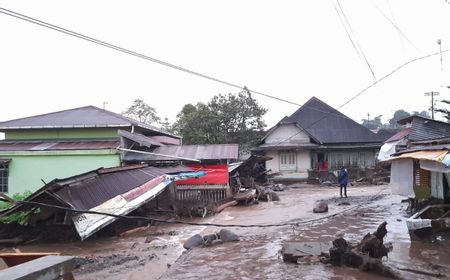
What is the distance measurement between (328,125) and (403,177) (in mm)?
24131

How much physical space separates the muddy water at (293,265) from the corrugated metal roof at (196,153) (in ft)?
28.7

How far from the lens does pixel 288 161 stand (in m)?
37.5

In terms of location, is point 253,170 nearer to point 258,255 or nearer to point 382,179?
point 382,179

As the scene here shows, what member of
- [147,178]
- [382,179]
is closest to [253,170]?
[382,179]

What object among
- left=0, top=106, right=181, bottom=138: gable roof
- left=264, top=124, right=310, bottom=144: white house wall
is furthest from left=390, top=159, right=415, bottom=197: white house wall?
left=264, top=124, right=310, bottom=144: white house wall

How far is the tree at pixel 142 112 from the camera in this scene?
50438 millimetres

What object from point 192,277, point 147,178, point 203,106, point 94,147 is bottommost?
point 192,277

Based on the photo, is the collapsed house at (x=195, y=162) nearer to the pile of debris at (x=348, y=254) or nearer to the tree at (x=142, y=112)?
the pile of debris at (x=348, y=254)

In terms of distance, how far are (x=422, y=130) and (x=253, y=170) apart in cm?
1301

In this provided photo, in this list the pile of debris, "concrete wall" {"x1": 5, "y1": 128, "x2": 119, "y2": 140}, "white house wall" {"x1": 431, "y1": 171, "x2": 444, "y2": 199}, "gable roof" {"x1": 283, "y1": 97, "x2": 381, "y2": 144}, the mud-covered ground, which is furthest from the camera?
"gable roof" {"x1": 283, "y1": 97, "x2": 381, "y2": 144}

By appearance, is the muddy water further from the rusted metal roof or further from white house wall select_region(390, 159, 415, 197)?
the rusted metal roof

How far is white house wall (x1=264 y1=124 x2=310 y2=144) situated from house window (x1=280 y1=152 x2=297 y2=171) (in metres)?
1.26

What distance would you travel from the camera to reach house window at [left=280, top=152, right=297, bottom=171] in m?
37.4

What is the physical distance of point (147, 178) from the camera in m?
17.7
